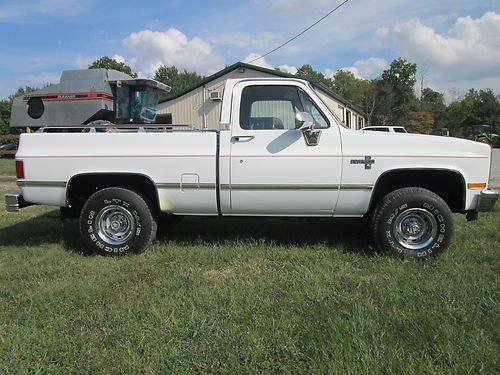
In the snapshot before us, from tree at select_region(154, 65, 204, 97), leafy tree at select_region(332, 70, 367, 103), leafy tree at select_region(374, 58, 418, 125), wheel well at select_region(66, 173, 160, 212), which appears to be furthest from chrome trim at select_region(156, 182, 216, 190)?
tree at select_region(154, 65, 204, 97)

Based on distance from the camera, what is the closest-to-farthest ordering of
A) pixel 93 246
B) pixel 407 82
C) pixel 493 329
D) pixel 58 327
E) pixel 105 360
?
pixel 105 360
pixel 493 329
pixel 58 327
pixel 93 246
pixel 407 82

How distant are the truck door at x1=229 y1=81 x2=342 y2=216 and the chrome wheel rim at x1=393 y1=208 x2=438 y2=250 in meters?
0.77

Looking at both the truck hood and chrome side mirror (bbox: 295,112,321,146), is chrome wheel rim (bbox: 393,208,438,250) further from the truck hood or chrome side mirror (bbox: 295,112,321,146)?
chrome side mirror (bbox: 295,112,321,146)

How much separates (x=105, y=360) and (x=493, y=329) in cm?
272

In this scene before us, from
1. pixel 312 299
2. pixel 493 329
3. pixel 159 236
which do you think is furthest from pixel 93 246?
pixel 493 329

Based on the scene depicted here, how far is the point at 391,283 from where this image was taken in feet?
14.1

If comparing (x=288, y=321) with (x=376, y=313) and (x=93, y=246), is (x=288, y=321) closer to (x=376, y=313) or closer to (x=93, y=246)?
(x=376, y=313)

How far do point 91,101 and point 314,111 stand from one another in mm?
11066

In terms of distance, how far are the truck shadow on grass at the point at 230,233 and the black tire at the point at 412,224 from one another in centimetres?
37

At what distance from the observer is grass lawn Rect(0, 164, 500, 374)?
303 centimetres

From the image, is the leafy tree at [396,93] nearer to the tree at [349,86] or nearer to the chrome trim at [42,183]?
the tree at [349,86]

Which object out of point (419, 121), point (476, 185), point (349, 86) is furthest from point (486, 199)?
point (349, 86)

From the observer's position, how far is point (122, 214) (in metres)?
5.57

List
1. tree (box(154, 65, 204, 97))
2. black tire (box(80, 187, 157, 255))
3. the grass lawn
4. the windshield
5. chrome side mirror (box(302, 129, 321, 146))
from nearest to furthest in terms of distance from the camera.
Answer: the grass lawn < chrome side mirror (box(302, 129, 321, 146)) < black tire (box(80, 187, 157, 255)) < the windshield < tree (box(154, 65, 204, 97))
